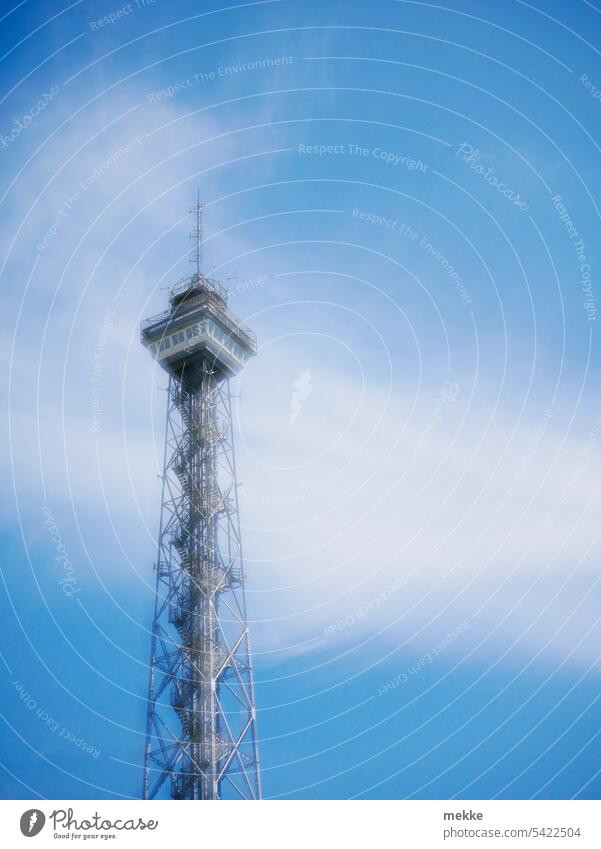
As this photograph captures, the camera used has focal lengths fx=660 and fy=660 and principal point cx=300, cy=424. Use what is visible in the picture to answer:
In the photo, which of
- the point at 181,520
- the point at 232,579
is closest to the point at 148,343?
the point at 181,520

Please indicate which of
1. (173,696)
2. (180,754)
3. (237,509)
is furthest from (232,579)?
(180,754)

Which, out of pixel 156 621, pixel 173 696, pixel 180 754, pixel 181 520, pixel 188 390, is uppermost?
pixel 188 390

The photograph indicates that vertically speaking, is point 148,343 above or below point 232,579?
above
